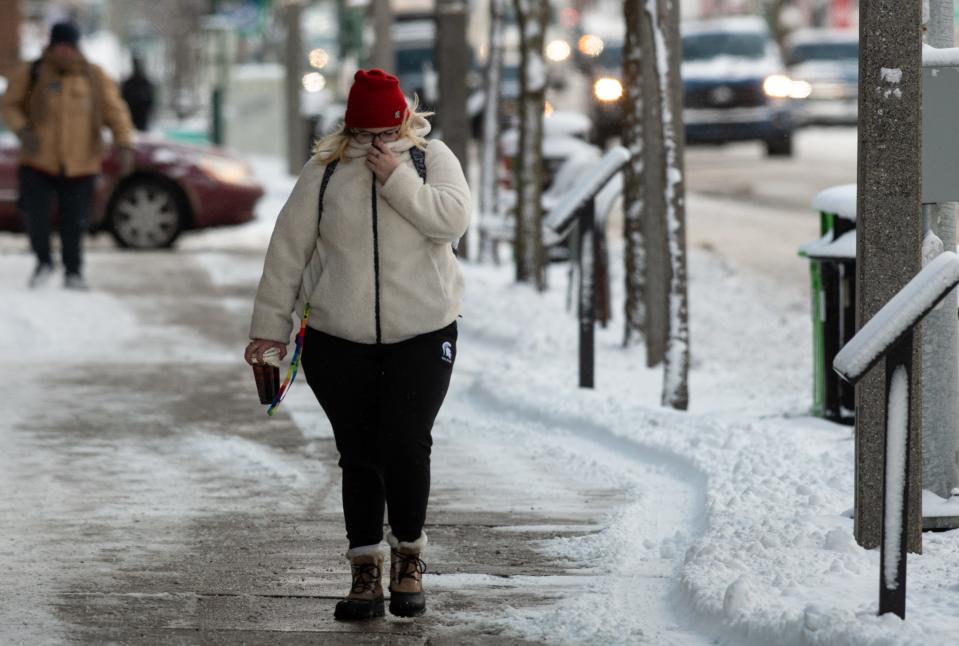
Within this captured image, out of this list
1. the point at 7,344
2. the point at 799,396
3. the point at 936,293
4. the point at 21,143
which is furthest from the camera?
the point at 21,143

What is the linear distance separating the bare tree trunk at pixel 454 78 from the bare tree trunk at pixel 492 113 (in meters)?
0.20

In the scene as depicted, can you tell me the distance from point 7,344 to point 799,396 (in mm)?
4624

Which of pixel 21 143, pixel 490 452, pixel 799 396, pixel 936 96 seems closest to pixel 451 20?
pixel 21 143

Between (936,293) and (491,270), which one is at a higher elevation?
(936,293)

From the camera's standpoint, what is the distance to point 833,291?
816 centimetres

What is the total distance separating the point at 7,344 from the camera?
1142cm

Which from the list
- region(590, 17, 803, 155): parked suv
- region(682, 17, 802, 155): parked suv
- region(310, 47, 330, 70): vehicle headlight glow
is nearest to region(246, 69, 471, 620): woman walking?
region(590, 17, 803, 155): parked suv

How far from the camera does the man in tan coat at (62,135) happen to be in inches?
527

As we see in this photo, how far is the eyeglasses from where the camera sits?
5496 mm

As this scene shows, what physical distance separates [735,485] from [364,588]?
1868mm

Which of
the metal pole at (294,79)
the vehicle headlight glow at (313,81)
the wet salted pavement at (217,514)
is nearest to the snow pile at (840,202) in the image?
the wet salted pavement at (217,514)

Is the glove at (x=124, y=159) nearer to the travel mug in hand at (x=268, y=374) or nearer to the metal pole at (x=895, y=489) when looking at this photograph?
the travel mug in hand at (x=268, y=374)

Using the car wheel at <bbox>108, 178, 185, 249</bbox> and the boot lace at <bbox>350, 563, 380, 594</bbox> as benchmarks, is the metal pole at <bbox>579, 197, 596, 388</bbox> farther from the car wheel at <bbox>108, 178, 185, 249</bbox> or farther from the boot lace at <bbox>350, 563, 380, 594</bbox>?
the car wheel at <bbox>108, 178, 185, 249</bbox>

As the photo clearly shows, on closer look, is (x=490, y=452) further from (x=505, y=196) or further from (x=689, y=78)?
(x=689, y=78)
